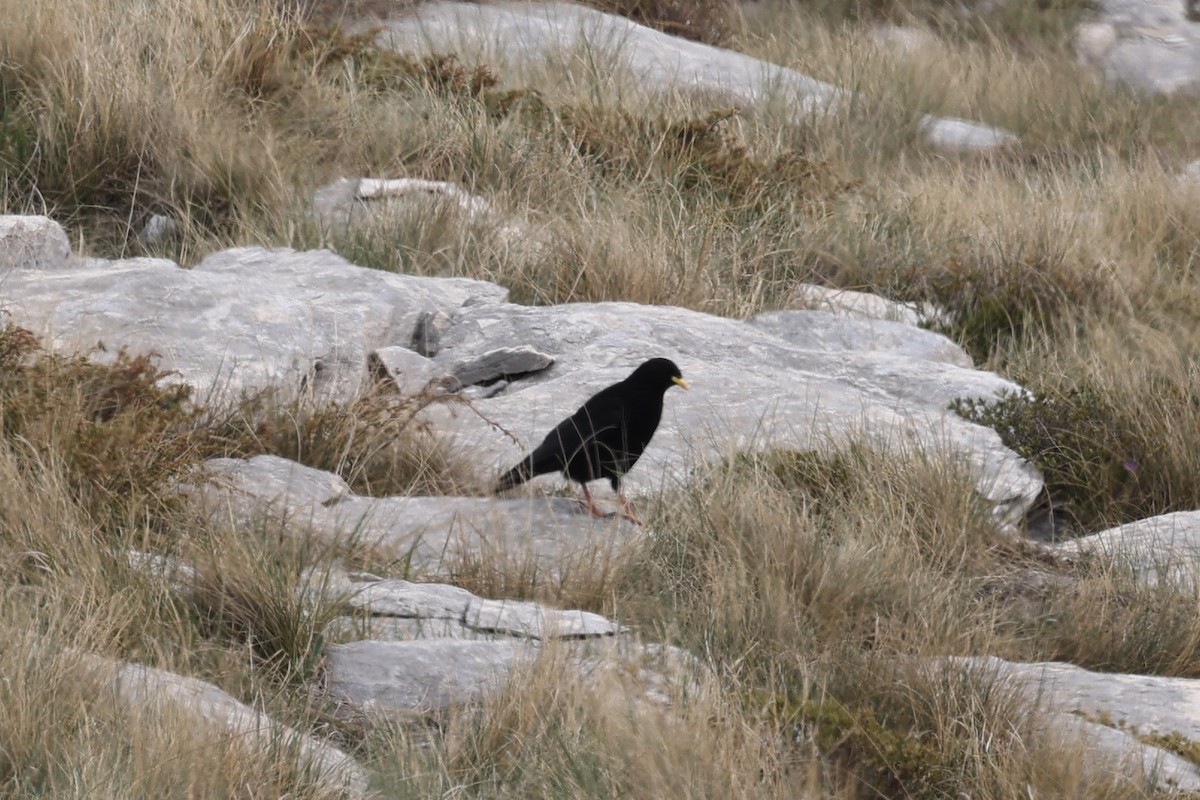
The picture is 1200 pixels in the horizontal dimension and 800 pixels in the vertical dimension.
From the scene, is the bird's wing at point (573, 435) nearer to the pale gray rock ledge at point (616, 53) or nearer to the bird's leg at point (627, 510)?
the bird's leg at point (627, 510)

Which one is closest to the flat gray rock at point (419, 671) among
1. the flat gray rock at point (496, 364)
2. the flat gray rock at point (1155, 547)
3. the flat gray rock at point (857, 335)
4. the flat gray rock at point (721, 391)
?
the flat gray rock at point (721, 391)

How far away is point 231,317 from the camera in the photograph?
4957 mm

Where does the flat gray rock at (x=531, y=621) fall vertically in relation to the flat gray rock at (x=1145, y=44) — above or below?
above

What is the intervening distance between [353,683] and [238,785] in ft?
1.76

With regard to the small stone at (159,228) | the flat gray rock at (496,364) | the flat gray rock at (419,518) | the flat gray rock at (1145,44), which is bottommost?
the flat gray rock at (1145,44)

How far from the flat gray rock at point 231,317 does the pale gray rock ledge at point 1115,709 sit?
7.84 feet

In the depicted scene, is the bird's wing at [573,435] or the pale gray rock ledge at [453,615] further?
the bird's wing at [573,435]

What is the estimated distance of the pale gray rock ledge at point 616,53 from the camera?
8977mm

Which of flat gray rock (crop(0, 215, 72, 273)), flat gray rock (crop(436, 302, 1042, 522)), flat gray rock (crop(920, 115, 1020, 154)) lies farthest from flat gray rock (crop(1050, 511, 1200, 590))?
flat gray rock (crop(920, 115, 1020, 154))

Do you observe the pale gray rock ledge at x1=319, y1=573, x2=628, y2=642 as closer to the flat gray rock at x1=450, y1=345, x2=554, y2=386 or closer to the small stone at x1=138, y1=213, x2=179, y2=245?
the flat gray rock at x1=450, y1=345, x2=554, y2=386

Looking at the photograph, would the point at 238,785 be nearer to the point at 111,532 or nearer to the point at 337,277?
the point at 111,532

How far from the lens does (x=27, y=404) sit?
4027 millimetres

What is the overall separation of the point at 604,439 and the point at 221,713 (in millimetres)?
1749

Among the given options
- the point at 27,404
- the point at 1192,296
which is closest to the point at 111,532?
the point at 27,404
